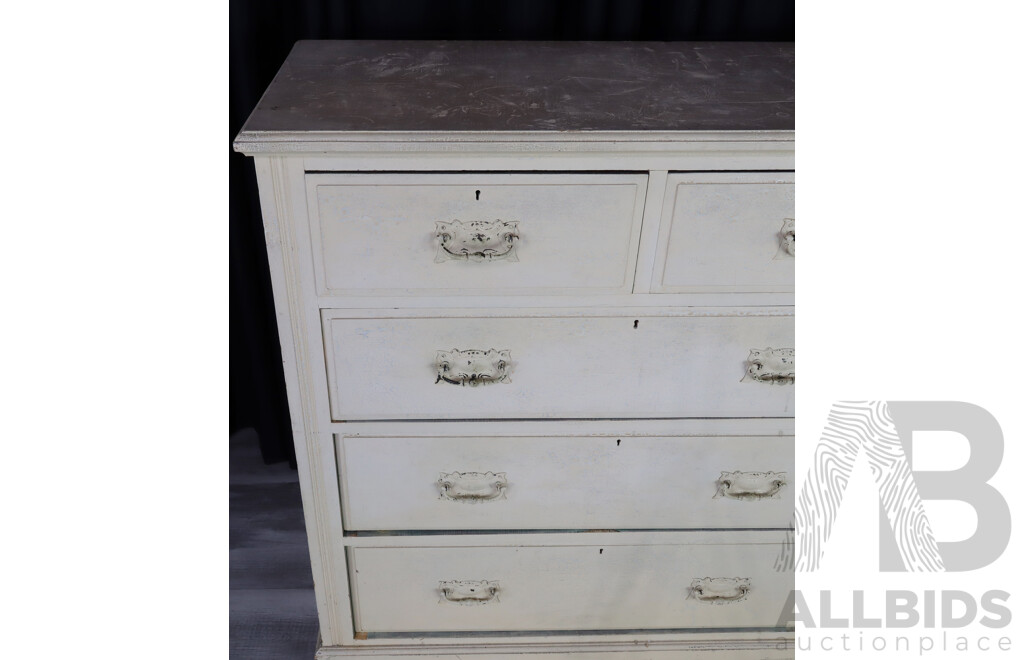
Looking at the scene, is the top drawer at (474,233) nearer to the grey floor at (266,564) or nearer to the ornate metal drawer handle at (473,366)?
the ornate metal drawer handle at (473,366)

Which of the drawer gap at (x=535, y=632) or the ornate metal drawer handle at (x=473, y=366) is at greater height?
the ornate metal drawer handle at (x=473, y=366)

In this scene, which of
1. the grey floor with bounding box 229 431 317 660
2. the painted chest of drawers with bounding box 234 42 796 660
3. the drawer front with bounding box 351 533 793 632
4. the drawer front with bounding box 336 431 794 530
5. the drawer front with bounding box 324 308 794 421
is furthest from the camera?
the grey floor with bounding box 229 431 317 660

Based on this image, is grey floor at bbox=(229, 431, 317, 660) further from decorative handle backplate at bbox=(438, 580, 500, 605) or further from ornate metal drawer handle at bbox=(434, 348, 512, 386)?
ornate metal drawer handle at bbox=(434, 348, 512, 386)

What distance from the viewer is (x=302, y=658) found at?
63.3 inches

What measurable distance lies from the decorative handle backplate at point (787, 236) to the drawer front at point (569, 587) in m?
0.56

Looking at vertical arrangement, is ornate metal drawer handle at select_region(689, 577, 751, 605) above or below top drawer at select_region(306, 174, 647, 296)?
below

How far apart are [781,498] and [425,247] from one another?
2.46 feet

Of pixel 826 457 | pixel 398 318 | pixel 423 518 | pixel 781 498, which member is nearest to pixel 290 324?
pixel 398 318

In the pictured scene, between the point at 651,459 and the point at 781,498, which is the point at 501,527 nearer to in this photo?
the point at 651,459

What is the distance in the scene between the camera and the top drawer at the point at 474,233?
1044mm

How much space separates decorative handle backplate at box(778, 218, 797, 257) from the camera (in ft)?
3.57

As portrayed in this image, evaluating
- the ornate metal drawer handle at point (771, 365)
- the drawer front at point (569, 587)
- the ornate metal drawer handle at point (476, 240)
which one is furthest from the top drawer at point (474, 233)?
the drawer front at point (569, 587)
